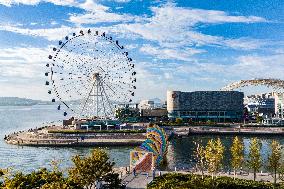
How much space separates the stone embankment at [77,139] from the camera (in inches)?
4087

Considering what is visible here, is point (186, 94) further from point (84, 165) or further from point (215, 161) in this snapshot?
point (84, 165)

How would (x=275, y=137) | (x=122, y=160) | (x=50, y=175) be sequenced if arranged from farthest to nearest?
(x=275, y=137), (x=122, y=160), (x=50, y=175)

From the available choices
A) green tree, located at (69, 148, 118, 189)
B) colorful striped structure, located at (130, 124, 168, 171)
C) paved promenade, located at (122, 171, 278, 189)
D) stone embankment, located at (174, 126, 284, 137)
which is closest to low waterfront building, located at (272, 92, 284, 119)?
stone embankment, located at (174, 126, 284, 137)

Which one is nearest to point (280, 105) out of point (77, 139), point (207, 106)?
point (207, 106)

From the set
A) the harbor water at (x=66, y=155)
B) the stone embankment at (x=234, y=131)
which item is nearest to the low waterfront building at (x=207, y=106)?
the stone embankment at (x=234, y=131)

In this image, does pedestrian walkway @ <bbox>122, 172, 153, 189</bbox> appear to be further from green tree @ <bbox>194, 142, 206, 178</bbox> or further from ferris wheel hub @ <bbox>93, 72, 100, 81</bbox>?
ferris wheel hub @ <bbox>93, 72, 100, 81</bbox>

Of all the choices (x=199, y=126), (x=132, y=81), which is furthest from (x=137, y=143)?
(x=199, y=126)

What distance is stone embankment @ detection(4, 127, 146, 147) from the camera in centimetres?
10381

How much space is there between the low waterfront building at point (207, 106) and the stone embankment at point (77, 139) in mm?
59702

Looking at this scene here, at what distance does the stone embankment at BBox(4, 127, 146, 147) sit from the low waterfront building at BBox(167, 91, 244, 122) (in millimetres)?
59702

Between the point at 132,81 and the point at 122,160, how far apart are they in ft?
141

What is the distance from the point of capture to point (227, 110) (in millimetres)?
175625

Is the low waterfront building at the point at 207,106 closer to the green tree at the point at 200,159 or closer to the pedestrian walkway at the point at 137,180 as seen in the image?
the green tree at the point at 200,159

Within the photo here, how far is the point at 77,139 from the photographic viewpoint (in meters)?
107
